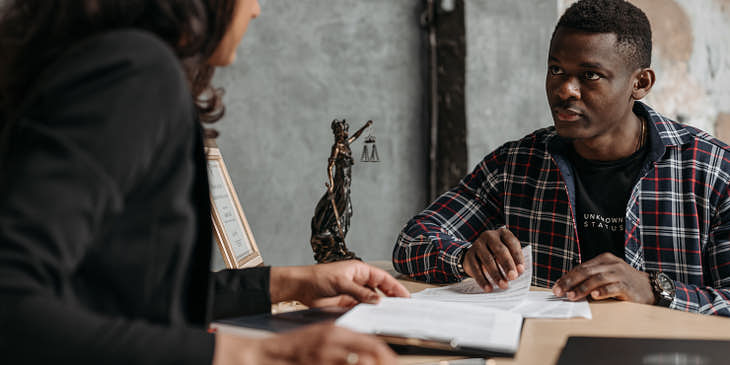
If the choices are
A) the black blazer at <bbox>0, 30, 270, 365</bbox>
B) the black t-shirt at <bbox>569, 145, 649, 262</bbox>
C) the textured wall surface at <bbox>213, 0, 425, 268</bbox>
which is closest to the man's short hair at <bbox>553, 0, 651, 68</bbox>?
the black t-shirt at <bbox>569, 145, 649, 262</bbox>

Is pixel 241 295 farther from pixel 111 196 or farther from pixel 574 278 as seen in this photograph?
pixel 574 278

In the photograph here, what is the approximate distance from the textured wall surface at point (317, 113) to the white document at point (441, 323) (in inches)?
62.0

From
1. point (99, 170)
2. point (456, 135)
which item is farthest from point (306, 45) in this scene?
point (99, 170)

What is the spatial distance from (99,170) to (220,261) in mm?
2013

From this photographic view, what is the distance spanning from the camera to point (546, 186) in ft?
6.21

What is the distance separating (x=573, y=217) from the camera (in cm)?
180

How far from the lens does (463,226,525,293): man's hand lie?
1.33 metres

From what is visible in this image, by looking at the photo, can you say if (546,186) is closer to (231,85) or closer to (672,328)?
(672,328)

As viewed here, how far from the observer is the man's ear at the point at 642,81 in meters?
1.80

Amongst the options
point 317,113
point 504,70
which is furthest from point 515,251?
point 504,70

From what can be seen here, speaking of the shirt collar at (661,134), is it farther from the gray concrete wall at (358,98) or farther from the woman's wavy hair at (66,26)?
the woman's wavy hair at (66,26)

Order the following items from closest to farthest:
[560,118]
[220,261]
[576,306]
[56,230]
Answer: [56,230] → [576,306] → [560,118] → [220,261]

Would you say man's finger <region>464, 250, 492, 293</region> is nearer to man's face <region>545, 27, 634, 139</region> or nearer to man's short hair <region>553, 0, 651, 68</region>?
man's face <region>545, 27, 634, 139</region>

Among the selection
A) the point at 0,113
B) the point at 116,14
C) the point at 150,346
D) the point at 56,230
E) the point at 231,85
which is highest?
the point at 231,85
